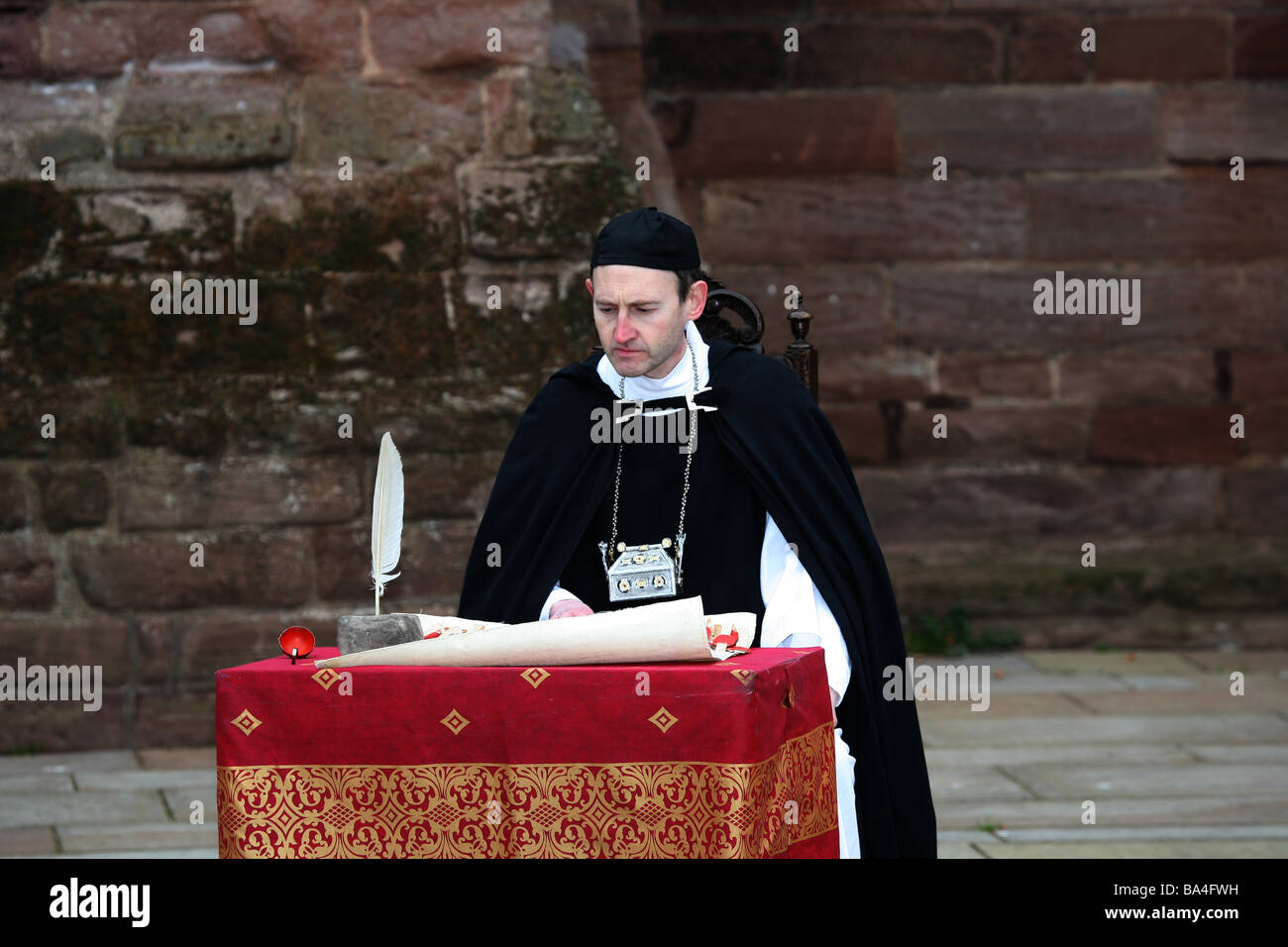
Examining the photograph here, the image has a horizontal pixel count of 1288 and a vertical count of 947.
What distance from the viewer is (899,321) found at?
8688mm

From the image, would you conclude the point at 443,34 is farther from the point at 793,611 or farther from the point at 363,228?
the point at 793,611

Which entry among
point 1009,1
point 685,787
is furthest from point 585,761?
point 1009,1

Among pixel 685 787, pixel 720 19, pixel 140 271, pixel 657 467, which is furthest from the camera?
pixel 720 19

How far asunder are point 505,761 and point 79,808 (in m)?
3.47

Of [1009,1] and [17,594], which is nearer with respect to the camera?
[17,594]

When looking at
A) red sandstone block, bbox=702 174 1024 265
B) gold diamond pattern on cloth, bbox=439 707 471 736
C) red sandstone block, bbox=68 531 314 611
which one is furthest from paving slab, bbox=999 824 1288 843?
red sandstone block, bbox=702 174 1024 265

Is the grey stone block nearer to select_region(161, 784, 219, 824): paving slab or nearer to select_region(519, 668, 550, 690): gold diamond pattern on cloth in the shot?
select_region(519, 668, 550, 690): gold diamond pattern on cloth

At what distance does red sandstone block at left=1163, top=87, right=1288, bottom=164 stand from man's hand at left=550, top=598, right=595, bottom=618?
5904mm

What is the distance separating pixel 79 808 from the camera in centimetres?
595

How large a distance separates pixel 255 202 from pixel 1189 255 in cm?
454

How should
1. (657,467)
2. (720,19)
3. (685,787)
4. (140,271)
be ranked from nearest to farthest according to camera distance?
(685,787)
(657,467)
(140,271)
(720,19)

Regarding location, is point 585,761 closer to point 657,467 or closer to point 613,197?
point 657,467

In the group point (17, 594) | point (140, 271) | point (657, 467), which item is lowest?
point (17, 594)

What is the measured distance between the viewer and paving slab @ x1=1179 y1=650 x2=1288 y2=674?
27.1ft
